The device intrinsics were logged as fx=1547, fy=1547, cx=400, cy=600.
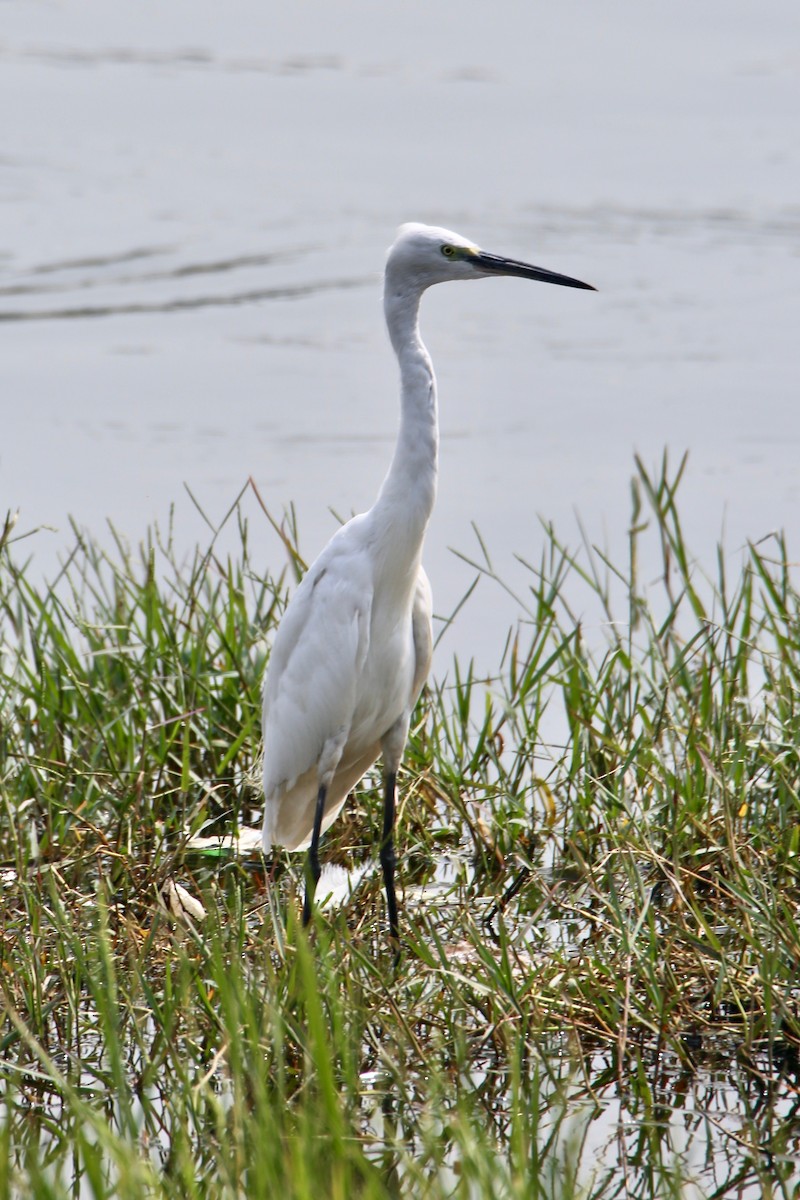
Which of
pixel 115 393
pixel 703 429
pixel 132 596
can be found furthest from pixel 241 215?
pixel 132 596

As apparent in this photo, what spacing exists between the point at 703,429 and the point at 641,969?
4344 millimetres

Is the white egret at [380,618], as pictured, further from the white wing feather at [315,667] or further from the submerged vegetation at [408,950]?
the submerged vegetation at [408,950]

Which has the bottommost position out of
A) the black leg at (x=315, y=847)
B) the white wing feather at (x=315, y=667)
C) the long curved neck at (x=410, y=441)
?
the black leg at (x=315, y=847)

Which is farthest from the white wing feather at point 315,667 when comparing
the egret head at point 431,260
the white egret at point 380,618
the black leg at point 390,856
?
the egret head at point 431,260

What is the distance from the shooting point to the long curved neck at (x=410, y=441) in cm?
305

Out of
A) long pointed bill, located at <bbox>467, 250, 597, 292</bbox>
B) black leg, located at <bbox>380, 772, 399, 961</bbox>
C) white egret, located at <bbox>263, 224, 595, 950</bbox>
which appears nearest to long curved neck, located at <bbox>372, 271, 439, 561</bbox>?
white egret, located at <bbox>263, 224, 595, 950</bbox>

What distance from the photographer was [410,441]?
10.1ft

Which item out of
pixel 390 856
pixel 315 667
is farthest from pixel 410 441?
pixel 390 856

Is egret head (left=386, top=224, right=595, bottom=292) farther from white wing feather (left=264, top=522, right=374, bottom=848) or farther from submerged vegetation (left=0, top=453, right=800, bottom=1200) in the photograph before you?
submerged vegetation (left=0, top=453, right=800, bottom=1200)

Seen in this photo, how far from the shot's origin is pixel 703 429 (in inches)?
256

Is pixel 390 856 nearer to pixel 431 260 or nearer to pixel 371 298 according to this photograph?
pixel 431 260

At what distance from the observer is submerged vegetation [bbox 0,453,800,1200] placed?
6.43 ft

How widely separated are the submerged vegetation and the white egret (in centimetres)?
17

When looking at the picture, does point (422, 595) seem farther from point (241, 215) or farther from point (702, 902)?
point (241, 215)
